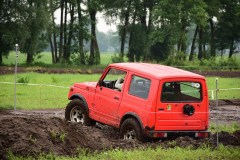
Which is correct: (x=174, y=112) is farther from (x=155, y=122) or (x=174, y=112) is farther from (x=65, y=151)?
(x=65, y=151)

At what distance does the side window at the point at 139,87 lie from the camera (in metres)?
12.9

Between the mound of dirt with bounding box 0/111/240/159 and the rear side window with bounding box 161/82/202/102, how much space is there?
1.12m

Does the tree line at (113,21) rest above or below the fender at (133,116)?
above

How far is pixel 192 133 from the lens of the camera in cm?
1316

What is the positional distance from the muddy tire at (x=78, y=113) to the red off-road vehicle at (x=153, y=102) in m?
0.67

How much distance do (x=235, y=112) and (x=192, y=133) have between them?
855 cm

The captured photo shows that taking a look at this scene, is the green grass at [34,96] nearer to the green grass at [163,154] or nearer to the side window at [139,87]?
the side window at [139,87]

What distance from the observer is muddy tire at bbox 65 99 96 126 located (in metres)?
14.9

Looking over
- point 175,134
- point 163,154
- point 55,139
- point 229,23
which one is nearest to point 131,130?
point 175,134

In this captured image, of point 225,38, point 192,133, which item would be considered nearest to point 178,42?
point 225,38

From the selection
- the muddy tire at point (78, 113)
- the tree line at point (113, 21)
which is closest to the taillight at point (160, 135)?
the muddy tire at point (78, 113)

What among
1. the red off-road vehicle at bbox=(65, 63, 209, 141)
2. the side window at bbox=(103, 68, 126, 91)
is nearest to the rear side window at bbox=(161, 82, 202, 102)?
the red off-road vehicle at bbox=(65, 63, 209, 141)

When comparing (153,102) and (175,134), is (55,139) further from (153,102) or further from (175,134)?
(175,134)

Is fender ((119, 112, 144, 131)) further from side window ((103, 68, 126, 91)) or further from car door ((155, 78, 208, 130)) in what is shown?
side window ((103, 68, 126, 91))
